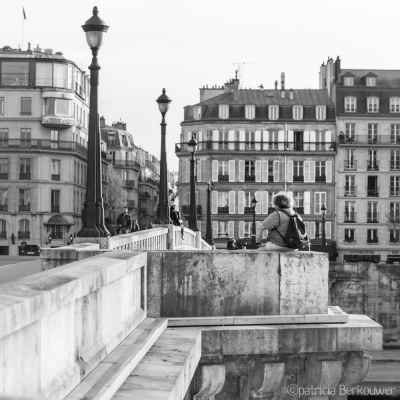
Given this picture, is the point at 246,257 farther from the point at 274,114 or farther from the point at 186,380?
the point at 274,114

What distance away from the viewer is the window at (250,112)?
94875 millimetres

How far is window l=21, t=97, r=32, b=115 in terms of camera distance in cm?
8600

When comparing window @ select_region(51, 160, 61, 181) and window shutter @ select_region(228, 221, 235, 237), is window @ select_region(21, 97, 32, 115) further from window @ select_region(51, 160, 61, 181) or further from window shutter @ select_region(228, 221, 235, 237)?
window shutter @ select_region(228, 221, 235, 237)

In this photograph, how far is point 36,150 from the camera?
86.1 meters

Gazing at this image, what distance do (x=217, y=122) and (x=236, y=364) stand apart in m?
82.8

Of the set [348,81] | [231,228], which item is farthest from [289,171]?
[348,81]

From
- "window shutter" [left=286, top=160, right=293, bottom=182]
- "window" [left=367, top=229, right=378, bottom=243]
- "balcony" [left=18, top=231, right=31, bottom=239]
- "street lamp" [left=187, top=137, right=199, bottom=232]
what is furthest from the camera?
"window shutter" [left=286, top=160, right=293, bottom=182]

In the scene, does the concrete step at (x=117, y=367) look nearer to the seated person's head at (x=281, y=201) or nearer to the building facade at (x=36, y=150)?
the seated person's head at (x=281, y=201)

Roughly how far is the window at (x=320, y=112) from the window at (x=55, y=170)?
24276 mm

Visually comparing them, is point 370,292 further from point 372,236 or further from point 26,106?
point 26,106

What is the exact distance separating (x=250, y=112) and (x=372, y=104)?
11146 mm

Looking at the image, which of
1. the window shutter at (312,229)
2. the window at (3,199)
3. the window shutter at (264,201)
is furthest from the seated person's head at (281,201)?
the window shutter at (264,201)

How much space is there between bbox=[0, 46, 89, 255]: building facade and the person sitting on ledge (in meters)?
72.9

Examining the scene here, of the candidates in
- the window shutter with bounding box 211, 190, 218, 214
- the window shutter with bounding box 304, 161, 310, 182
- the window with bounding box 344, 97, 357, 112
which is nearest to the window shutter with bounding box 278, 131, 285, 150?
the window shutter with bounding box 304, 161, 310, 182
